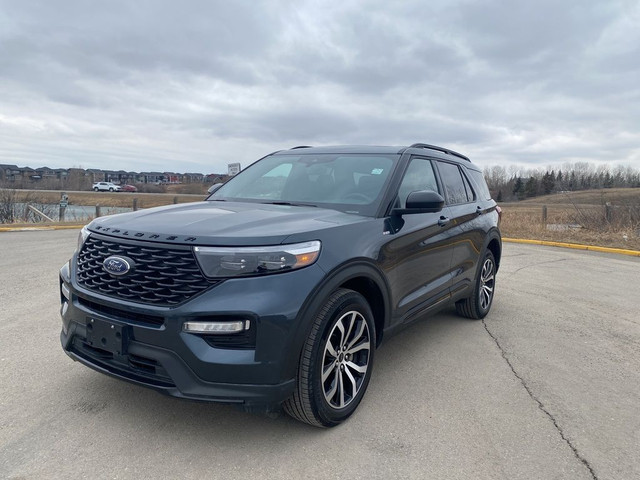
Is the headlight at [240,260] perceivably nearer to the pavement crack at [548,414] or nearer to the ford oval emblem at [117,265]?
the ford oval emblem at [117,265]

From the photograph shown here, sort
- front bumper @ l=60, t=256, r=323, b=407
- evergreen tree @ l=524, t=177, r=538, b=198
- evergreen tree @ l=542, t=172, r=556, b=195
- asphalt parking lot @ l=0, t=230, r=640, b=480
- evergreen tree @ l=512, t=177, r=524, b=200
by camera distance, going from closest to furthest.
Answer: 1. front bumper @ l=60, t=256, r=323, b=407
2. asphalt parking lot @ l=0, t=230, r=640, b=480
3. evergreen tree @ l=512, t=177, r=524, b=200
4. evergreen tree @ l=524, t=177, r=538, b=198
5. evergreen tree @ l=542, t=172, r=556, b=195

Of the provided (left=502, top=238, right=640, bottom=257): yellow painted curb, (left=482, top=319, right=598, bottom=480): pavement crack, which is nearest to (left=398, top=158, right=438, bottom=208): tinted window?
(left=482, top=319, right=598, bottom=480): pavement crack

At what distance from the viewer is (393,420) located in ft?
9.89

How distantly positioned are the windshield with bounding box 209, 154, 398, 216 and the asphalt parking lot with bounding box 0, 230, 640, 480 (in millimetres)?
1448

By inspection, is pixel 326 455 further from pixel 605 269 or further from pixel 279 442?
pixel 605 269

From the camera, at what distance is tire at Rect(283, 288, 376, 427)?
2600mm

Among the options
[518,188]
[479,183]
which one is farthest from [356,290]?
[518,188]

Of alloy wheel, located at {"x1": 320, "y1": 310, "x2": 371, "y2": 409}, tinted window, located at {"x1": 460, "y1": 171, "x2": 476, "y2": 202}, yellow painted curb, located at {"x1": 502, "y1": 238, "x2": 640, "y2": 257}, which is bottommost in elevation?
yellow painted curb, located at {"x1": 502, "y1": 238, "x2": 640, "y2": 257}

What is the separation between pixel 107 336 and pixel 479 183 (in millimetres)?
4715

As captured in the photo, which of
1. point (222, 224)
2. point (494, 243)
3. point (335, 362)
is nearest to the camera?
point (222, 224)

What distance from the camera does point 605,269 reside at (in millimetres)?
9258

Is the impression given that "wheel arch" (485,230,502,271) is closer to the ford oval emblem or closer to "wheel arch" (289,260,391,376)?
"wheel arch" (289,260,391,376)

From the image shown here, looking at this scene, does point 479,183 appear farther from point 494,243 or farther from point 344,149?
point 344,149

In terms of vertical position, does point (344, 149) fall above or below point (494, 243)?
above
